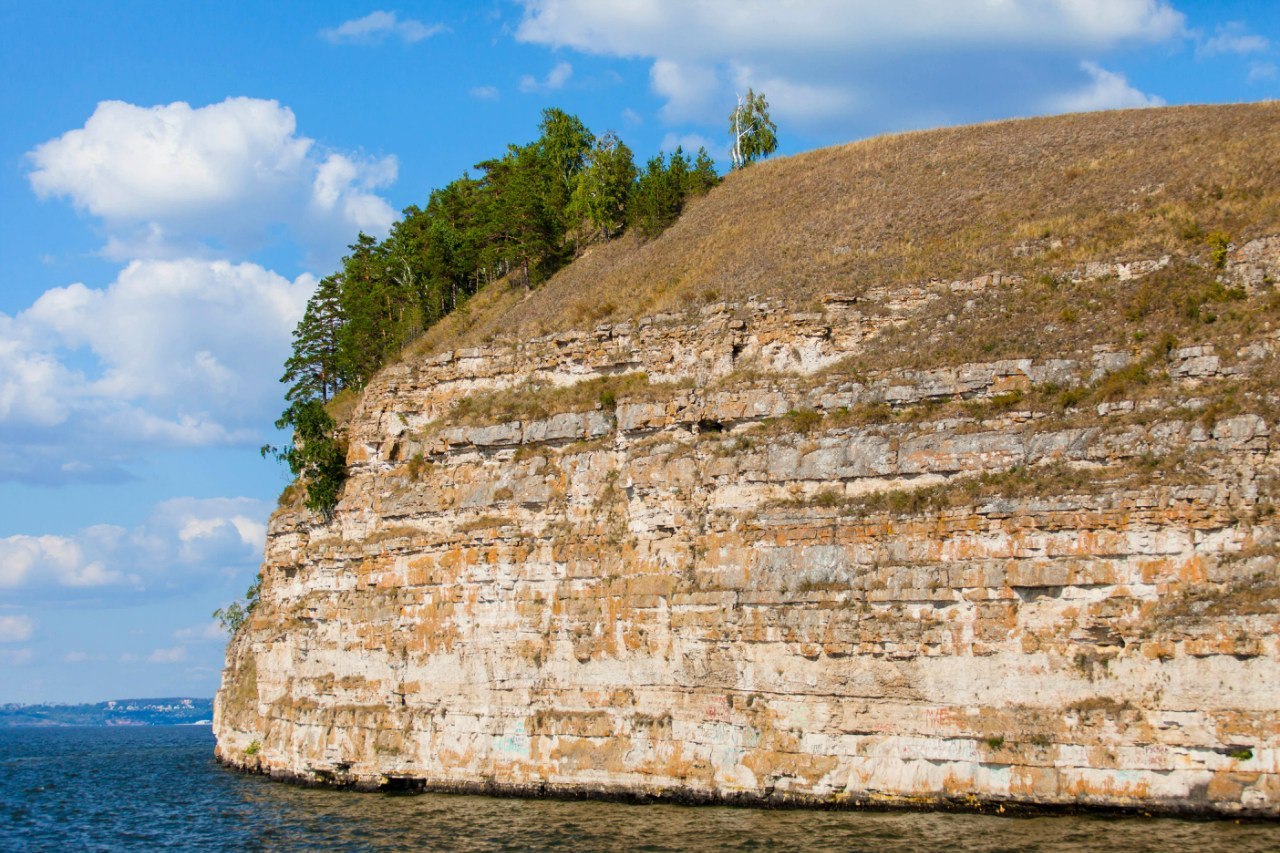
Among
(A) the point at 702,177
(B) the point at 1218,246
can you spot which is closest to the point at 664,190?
(A) the point at 702,177

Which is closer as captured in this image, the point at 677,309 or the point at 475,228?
the point at 677,309

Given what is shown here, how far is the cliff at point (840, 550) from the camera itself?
31.6 meters

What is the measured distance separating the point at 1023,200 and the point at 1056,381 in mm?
14778

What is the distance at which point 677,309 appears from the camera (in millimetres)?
47281

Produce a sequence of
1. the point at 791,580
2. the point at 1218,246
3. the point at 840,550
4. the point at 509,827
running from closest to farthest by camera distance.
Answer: the point at 509,827 < the point at 840,550 < the point at 791,580 < the point at 1218,246

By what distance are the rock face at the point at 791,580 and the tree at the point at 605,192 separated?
22993 millimetres

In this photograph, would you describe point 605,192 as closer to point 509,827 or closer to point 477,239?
point 477,239

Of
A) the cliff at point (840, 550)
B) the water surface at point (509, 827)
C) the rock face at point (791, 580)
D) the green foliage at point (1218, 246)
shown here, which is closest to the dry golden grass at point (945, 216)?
the green foliage at point (1218, 246)

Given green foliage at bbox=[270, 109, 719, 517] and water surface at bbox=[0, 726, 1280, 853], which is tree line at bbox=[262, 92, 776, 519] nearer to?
green foliage at bbox=[270, 109, 719, 517]

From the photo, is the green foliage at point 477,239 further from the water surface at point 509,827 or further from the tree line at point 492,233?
the water surface at point 509,827

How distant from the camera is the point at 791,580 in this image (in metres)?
36.8

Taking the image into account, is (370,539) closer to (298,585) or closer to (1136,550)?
(298,585)

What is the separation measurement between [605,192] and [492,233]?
6.97 meters

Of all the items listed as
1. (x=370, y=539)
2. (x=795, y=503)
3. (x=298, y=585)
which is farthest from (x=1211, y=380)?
(x=298, y=585)
